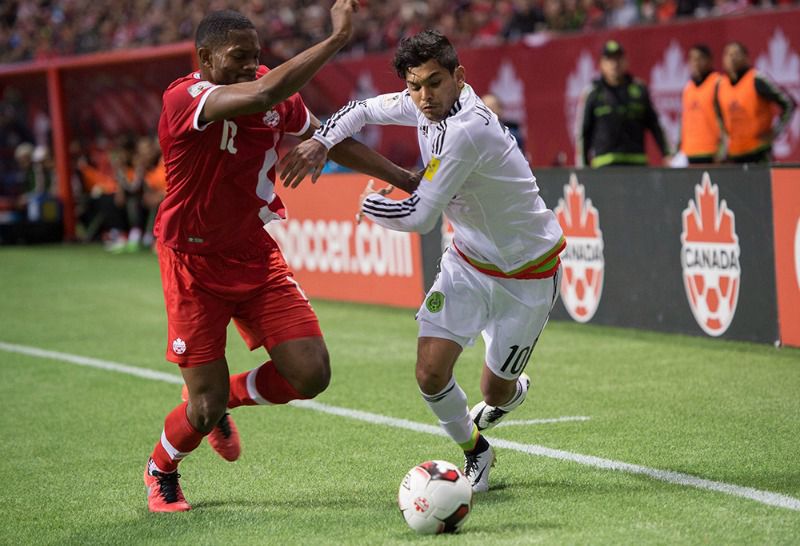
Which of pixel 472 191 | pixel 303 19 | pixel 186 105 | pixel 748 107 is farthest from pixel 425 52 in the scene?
pixel 303 19

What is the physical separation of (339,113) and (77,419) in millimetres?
3305

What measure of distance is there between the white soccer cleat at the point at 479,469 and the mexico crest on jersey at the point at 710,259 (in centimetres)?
418

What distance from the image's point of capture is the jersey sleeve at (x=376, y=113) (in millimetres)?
5781

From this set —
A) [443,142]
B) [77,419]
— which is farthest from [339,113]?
[77,419]

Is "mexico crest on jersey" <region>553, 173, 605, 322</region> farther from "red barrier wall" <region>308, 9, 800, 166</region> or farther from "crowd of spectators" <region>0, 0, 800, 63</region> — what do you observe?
"crowd of spectators" <region>0, 0, 800, 63</region>

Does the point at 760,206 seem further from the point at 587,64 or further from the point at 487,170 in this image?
the point at 587,64

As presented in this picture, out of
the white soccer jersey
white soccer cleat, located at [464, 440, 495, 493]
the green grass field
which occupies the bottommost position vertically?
the green grass field

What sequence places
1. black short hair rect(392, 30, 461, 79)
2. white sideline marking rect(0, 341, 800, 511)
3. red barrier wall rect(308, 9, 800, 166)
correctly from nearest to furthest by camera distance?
black short hair rect(392, 30, 461, 79), white sideline marking rect(0, 341, 800, 511), red barrier wall rect(308, 9, 800, 166)

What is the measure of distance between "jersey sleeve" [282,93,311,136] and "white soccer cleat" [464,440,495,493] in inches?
65.2

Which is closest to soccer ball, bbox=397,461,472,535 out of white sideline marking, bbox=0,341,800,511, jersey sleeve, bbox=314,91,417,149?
white sideline marking, bbox=0,341,800,511

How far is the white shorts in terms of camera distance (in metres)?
5.73

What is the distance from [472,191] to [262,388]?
1.34 m

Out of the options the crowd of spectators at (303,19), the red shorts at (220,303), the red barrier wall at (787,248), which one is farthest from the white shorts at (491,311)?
the crowd of spectators at (303,19)

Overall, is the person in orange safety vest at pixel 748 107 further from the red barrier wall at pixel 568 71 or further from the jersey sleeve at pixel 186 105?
the jersey sleeve at pixel 186 105
